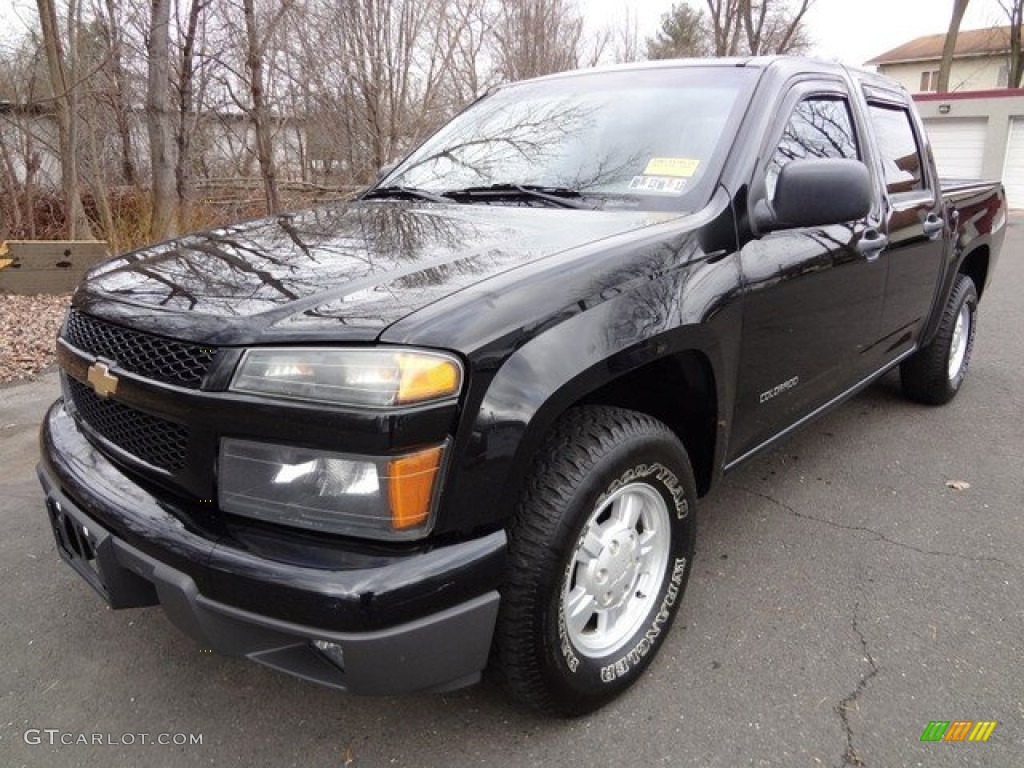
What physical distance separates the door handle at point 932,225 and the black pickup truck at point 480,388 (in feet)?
3.00

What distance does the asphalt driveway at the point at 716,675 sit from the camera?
6.44 ft

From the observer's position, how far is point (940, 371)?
14.3 ft

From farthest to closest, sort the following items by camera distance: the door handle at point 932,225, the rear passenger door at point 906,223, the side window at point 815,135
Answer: the door handle at point 932,225
the rear passenger door at point 906,223
the side window at point 815,135

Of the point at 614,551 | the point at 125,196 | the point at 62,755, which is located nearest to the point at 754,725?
the point at 614,551

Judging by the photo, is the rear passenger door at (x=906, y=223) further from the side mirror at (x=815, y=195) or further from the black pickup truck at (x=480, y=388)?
the side mirror at (x=815, y=195)

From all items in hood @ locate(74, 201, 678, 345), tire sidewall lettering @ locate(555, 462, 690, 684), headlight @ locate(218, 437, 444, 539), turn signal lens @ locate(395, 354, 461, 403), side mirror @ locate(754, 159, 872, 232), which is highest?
side mirror @ locate(754, 159, 872, 232)

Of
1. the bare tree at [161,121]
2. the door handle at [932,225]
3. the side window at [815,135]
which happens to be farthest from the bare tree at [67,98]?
the door handle at [932,225]

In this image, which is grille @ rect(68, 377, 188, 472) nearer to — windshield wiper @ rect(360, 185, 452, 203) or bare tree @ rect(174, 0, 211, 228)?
windshield wiper @ rect(360, 185, 452, 203)

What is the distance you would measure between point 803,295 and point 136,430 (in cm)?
220

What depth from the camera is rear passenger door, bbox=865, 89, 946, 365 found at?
3.41 m

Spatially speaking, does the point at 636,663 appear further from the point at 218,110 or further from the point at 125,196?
the point at 218,110

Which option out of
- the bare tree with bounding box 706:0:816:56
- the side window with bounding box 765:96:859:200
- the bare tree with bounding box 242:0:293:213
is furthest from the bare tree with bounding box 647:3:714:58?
the side window with bounding box 765:96:859:200

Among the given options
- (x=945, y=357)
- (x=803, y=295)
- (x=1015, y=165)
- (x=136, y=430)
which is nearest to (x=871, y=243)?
(x=803, y=295)

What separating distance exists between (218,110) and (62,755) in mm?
11787
